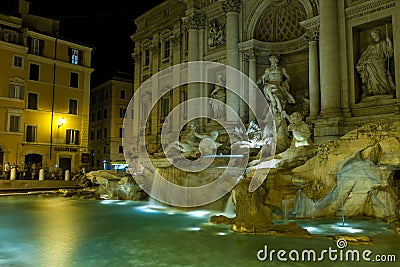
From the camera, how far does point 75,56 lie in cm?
3359

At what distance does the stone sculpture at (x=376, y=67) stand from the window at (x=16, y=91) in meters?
25.2

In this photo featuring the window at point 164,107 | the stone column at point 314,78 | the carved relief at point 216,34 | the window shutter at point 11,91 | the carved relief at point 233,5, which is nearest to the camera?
the stone column at point 314,78

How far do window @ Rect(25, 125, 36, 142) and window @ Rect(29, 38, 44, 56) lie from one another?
6.27 meters

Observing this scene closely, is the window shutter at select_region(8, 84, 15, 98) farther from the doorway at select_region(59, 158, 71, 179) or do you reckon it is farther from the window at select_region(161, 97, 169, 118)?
the window at select_region(161, 97, 169, 118)

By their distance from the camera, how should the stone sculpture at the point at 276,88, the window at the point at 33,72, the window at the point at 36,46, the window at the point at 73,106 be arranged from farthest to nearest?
the window at the point at 73,106, the window at the point at 36,46, the window at the point at 33,72, the stone sculpture at the point at 276,88

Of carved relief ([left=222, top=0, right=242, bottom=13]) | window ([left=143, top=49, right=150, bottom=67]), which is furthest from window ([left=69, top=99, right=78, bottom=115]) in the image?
carved relief ([left=222, top=0, right=242, bottom=13])

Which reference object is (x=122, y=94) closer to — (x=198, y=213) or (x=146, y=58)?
(x=146, y=58)

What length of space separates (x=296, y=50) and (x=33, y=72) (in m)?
22.3

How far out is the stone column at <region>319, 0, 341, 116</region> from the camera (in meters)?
14.2

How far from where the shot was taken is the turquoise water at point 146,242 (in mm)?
5441

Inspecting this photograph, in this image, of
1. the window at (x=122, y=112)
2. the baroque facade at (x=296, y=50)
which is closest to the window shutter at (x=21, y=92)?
the baroque facade at (x=296, y=50)

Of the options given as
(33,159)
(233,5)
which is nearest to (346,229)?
(233,5)

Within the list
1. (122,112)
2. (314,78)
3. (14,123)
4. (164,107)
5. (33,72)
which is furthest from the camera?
(122,112)

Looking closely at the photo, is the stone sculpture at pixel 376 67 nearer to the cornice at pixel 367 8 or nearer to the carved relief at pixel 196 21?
the cornice at pixel 367 8
